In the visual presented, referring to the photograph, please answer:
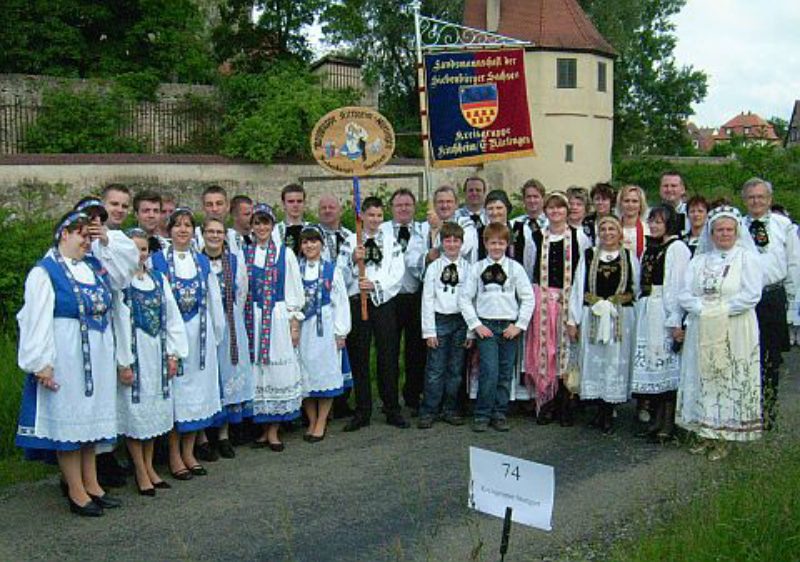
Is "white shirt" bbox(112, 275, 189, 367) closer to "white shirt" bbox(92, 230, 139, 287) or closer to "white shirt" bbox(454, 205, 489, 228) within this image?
"white shirt" bbox(92, 230, 139, 287)

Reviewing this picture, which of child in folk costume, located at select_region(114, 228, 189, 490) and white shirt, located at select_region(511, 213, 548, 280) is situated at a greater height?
white shirt, located at select_region(511, 213, 548, 280)

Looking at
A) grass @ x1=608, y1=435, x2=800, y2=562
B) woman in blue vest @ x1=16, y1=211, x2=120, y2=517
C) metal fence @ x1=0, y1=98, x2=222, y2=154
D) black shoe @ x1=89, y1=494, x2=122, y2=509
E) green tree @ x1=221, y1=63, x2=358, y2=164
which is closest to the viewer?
grass @ x1=608, y1=435, x2=800, y2=562

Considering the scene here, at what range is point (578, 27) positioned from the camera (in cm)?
3472

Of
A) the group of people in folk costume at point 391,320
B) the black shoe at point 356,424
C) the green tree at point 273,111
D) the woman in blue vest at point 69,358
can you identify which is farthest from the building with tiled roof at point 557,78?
the woman in blue vest at point 69,358

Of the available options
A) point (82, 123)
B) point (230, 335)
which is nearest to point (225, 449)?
point (230, 335)

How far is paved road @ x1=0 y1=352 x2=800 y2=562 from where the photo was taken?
527 centimetres

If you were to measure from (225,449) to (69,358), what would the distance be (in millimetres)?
1886

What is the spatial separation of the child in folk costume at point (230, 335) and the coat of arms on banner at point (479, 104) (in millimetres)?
3838

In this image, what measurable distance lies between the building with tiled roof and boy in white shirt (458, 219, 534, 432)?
26.1 m

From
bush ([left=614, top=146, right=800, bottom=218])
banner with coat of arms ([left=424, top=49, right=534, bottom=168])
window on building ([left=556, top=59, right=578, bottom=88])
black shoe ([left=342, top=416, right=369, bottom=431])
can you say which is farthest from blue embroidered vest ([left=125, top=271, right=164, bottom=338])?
bush ([left=614, top=146, right=800, bottom=218])

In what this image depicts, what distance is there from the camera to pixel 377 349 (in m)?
8.11

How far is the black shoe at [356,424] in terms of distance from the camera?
312 inches

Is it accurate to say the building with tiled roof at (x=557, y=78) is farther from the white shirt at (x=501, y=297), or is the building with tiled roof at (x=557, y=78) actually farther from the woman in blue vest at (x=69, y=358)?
the woman in blue vest at (x=69, y=358)

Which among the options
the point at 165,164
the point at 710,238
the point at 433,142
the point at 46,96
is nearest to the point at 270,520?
the point at 710,238
